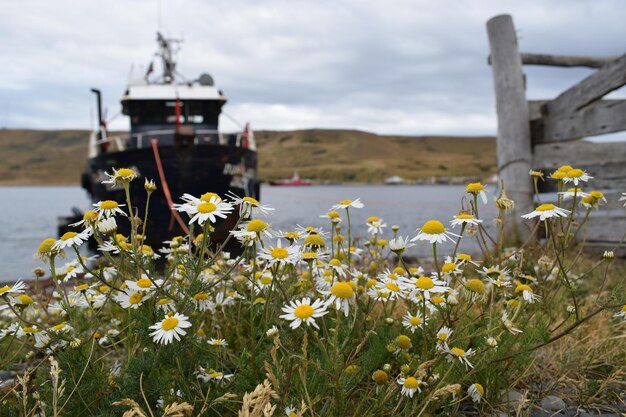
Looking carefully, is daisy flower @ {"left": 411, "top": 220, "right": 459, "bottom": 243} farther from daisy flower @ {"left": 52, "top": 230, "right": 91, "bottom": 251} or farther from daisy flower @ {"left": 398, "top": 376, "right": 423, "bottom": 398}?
daisy flower @ {"left": 52, "top": 230, "right": 91, "bottom": 251}

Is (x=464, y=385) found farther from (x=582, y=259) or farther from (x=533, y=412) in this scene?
(x=582, y=259)

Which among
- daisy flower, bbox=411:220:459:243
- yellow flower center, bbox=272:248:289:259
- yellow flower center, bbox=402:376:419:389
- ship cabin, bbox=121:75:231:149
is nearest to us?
yellow flower center, bbox=402:376:419:389

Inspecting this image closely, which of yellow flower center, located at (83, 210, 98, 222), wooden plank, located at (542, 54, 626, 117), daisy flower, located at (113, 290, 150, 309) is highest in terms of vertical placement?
wooden plank, located at (542, 54, 626, 117)

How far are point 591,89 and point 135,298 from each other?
5891 mm

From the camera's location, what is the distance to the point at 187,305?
214 cm

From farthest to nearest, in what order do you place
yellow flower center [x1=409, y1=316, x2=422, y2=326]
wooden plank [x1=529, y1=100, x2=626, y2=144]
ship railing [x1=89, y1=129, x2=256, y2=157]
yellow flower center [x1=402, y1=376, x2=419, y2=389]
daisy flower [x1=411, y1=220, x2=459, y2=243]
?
ship railing [x1=89, y1=129, x2=256, y2=157] < wooden plank [x1=529, y1=100, x2=626, y2=144] < yellow flower center [x1=409, y1=316, x2=422, y2=326] < daisy flower [x1=411, y1=220, x2=459, y2=243] < yellow flower center [x1=402, y1=376, x2=419, y2=389]

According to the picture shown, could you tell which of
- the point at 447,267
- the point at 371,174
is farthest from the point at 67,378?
the point at 371,174

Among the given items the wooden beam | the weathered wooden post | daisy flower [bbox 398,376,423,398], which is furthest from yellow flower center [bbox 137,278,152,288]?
the wooden beam

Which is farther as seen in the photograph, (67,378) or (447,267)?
(447,267)

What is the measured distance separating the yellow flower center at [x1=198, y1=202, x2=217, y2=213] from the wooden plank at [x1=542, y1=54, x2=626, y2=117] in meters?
5.49

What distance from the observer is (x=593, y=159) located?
22.1 ft

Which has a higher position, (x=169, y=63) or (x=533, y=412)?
(x=169, y=63)

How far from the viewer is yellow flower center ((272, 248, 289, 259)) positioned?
6.47 ft

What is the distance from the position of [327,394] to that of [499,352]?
751 millimetres
